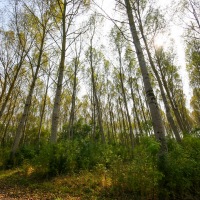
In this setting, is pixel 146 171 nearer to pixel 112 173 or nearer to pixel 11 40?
pixel 112 173

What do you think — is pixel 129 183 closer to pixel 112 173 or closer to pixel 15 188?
pixel 112 173

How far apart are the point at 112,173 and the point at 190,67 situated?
16.9 meters

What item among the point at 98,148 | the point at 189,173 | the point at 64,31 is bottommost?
the point at 189,173

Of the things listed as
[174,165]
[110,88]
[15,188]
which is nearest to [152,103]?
[174,165]

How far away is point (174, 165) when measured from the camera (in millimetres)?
3678

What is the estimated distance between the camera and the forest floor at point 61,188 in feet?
13.5

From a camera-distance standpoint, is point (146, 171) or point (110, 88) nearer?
point (146, 171)

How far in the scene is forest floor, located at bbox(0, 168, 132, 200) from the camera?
4121mm

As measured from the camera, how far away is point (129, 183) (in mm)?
3881

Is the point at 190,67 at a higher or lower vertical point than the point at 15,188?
higher

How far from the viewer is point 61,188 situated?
15.2 ft

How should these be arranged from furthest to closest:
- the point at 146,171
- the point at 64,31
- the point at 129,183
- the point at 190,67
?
the point at 190,67, the point at 64,31, the point at 129,183, the point at 146,171

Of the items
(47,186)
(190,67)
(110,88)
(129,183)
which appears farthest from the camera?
(110,88)

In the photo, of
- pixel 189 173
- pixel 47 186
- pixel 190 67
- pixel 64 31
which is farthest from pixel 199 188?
pixel 190 67
